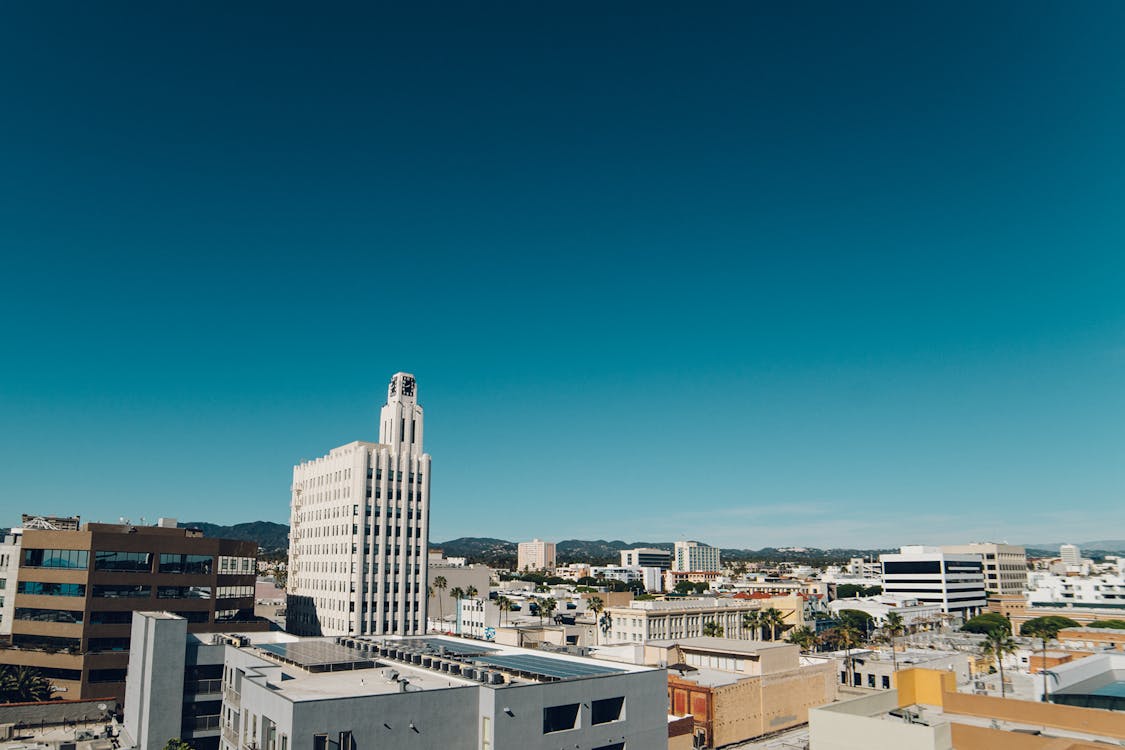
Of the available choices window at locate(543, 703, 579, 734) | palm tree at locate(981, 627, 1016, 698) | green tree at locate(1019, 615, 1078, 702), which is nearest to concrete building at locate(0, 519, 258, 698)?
window at locate(543, 703, 579, 734)

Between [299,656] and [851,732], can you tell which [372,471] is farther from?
[851,732]

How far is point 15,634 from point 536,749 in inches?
3468

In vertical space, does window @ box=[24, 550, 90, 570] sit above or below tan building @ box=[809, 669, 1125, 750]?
above

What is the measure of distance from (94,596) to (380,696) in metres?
75.3

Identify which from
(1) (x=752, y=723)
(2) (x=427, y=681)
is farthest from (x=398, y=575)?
(2) (x=427, y=681)

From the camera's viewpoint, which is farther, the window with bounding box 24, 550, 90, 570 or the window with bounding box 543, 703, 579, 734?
the window with bounding box 24, 550, 90, 570

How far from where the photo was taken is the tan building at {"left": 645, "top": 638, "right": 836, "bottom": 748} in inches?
3836

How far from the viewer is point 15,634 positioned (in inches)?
4060

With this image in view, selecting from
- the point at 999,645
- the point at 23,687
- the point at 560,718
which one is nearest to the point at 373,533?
the point at 23,687

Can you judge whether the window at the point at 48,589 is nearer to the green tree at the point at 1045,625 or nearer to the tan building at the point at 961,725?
the tan building at the point at 961,725

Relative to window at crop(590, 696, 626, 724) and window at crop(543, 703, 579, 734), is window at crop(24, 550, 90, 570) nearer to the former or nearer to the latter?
window at crop(543, 703, 579, 734)

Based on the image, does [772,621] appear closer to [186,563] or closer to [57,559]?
[186,563]

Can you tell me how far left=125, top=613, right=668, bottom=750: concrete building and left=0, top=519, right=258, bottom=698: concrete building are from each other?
25170 millimetres

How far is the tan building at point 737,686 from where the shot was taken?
97438 mm
